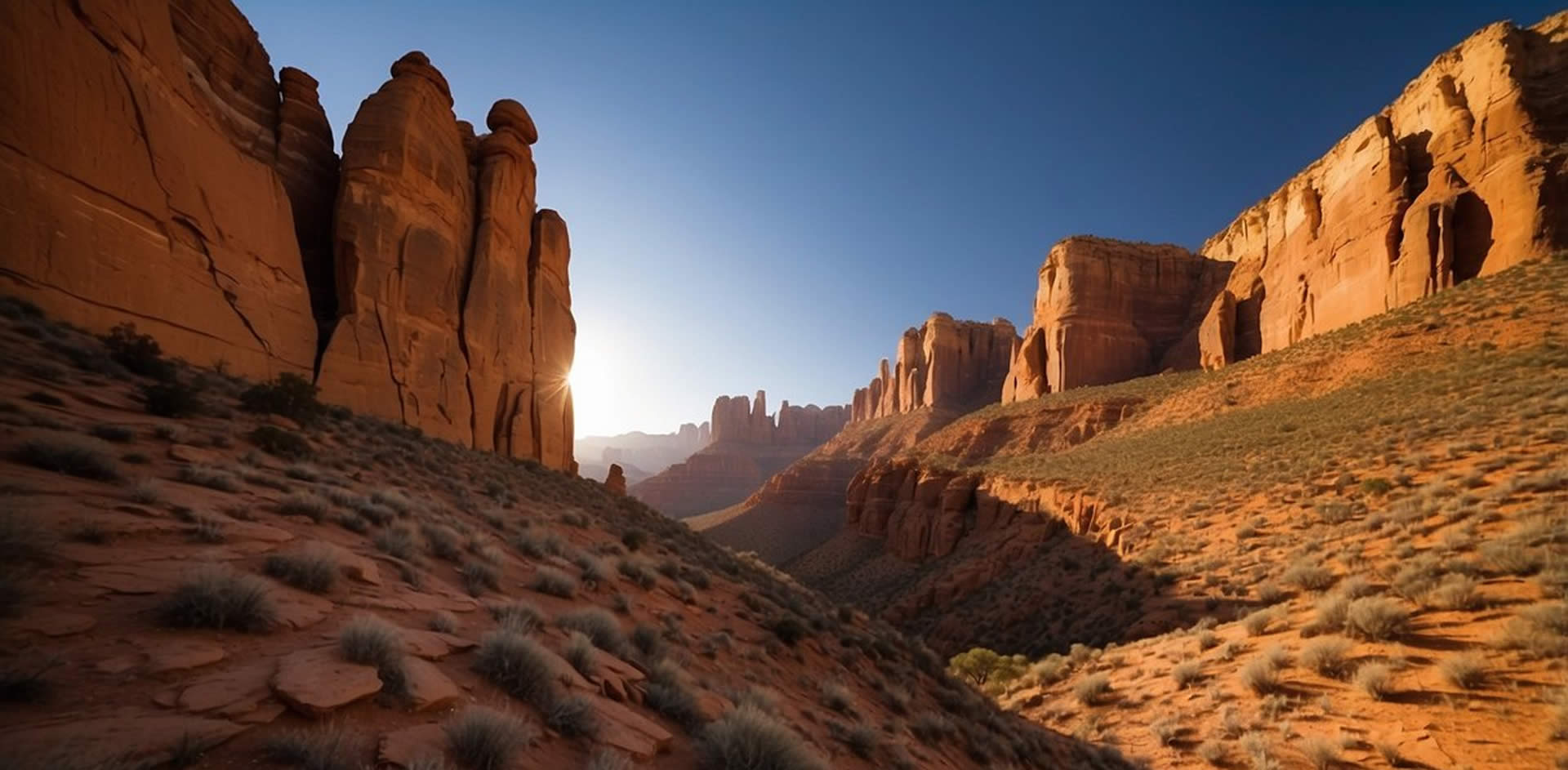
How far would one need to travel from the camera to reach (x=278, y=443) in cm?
912

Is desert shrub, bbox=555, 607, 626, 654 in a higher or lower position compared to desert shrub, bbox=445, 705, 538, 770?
lower

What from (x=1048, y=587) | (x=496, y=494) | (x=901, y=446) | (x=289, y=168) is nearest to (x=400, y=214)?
(x=289, y=168)

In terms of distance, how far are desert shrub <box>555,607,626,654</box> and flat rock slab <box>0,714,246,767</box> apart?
10.6 ft

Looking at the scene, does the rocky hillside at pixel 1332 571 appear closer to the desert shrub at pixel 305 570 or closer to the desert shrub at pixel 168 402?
the desert shrub at pixel 305 570

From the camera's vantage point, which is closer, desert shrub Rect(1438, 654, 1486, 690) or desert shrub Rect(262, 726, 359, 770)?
desert shrub Rect(262, 726, 359, 770)

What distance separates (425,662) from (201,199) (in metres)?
18.4

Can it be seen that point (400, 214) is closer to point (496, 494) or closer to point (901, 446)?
point (496, 494)

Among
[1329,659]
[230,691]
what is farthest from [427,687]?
[1329,659]

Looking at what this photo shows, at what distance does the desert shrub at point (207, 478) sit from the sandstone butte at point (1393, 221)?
45603 millimetres

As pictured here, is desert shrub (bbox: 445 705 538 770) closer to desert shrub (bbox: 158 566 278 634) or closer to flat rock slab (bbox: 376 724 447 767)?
flat rock slab (bbox: 376 724 447 767)

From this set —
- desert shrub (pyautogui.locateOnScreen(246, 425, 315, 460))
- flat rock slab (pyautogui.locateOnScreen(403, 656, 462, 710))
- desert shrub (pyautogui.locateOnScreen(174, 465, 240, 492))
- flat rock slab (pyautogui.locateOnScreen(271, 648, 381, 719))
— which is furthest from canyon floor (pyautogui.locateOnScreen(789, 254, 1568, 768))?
desert shrub (pyautogui.locateOnScreen(246, 425, 315, 460))

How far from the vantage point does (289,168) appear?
2011 centimetres

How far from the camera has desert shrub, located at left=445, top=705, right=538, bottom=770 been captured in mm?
2938

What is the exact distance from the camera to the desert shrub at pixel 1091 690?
11.1 metres
